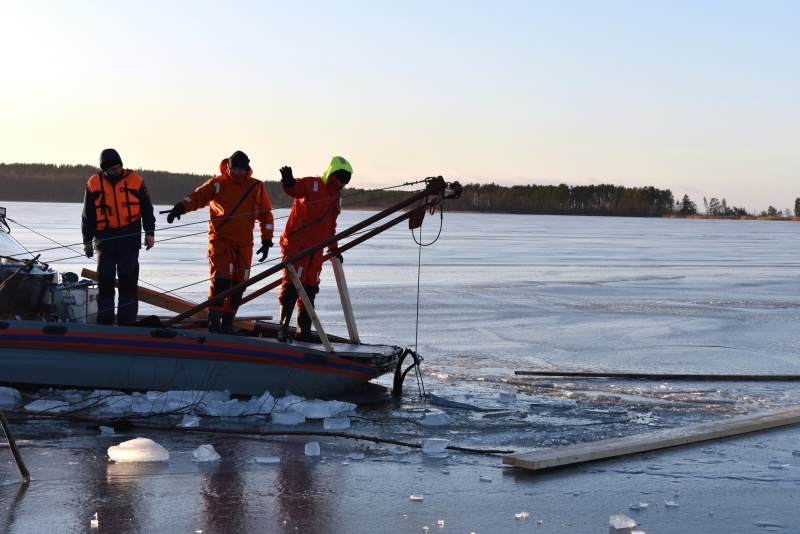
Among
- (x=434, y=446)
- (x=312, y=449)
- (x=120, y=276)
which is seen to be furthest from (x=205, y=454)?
(x=120, y=276)

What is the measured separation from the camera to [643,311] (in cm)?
1552

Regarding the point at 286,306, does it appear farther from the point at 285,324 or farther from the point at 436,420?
the point at 436,420

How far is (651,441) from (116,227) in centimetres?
454

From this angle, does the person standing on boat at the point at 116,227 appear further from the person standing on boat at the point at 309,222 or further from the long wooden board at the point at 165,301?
the person standing on boat at the point at 309,222

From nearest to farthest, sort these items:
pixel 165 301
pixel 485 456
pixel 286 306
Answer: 1. pixel 485 456
2. pixel 286 306
3. pixel 165 301

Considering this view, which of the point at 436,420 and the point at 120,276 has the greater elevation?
the point at 120,276

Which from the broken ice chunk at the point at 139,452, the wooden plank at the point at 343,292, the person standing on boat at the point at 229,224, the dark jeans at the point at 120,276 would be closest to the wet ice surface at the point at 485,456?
the broken ice chunk at the point at 139,452

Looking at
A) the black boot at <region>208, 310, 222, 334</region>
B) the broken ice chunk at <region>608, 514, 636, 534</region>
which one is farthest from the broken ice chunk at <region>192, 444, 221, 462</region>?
the black boot at <region>208, 310, 222, 334</region>

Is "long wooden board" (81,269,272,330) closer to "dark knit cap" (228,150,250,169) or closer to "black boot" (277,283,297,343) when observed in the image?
"black boot" (277,283,297,343)

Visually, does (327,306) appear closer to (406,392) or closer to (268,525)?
(406,392)

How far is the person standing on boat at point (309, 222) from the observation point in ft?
30.5

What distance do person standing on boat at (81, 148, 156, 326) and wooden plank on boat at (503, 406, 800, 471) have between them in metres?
3.88

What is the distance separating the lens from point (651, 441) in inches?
271

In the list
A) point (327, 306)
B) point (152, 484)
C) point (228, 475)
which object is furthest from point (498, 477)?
point (327, 306)
